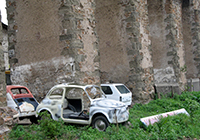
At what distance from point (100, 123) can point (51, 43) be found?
3.51m

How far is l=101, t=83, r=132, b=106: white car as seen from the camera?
9.21m

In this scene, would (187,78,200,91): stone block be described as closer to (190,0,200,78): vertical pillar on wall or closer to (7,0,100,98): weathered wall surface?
(190,0,200,78): vertical pillar on wall

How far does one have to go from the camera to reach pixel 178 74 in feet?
44.8

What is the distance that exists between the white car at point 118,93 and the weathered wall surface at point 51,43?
1.51 m

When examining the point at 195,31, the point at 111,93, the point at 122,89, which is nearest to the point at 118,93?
the point at 111,93

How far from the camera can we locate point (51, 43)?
7555 millimetres

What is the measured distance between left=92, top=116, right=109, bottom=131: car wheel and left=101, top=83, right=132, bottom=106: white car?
3.67 m

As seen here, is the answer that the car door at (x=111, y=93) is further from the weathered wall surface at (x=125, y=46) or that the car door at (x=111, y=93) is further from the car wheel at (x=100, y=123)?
the car wheel at (x=100, y=123)

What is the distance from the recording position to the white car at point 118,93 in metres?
9.21

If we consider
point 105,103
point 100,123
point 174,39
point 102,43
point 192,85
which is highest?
point 174,39

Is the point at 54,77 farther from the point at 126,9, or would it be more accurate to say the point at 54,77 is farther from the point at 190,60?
the point at 190,60

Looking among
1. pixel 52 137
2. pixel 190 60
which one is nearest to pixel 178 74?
pixel 190 60

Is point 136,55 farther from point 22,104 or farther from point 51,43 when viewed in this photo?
point 22,104

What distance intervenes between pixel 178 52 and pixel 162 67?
69.0 inches
